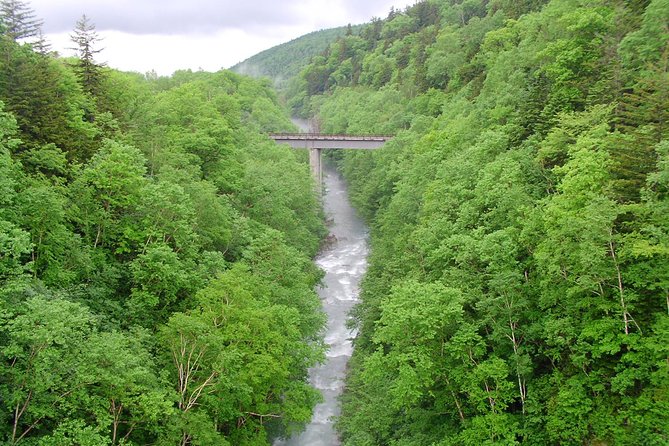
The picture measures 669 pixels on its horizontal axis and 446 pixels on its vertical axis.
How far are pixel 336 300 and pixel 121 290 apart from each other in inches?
967

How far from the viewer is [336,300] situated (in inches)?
1874

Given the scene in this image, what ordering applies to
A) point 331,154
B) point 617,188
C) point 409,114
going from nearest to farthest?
point 617,188, point 409,114, point 331,154

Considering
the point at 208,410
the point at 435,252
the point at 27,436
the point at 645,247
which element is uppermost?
the point at 645,247

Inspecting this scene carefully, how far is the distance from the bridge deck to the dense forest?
32878 mm

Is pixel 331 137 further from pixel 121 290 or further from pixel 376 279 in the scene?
pixel 121 290

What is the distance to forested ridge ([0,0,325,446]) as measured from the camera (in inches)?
661

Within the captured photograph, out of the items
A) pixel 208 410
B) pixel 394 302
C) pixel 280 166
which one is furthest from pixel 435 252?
pixel 280 166

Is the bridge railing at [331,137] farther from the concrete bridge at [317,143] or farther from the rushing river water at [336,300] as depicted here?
the rushing river water at [336,300]

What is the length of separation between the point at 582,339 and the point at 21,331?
19.1 meters

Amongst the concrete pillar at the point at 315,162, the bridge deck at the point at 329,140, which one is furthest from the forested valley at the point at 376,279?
the concrete pillar at the point at 315,162

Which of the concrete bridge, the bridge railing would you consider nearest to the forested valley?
the bridge railing

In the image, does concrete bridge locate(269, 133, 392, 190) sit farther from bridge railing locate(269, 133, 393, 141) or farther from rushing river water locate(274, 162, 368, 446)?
rushing river water locate(274, 162, 368, 446)

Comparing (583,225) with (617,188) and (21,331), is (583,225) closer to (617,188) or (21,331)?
(617,188)

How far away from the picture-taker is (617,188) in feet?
67.4
